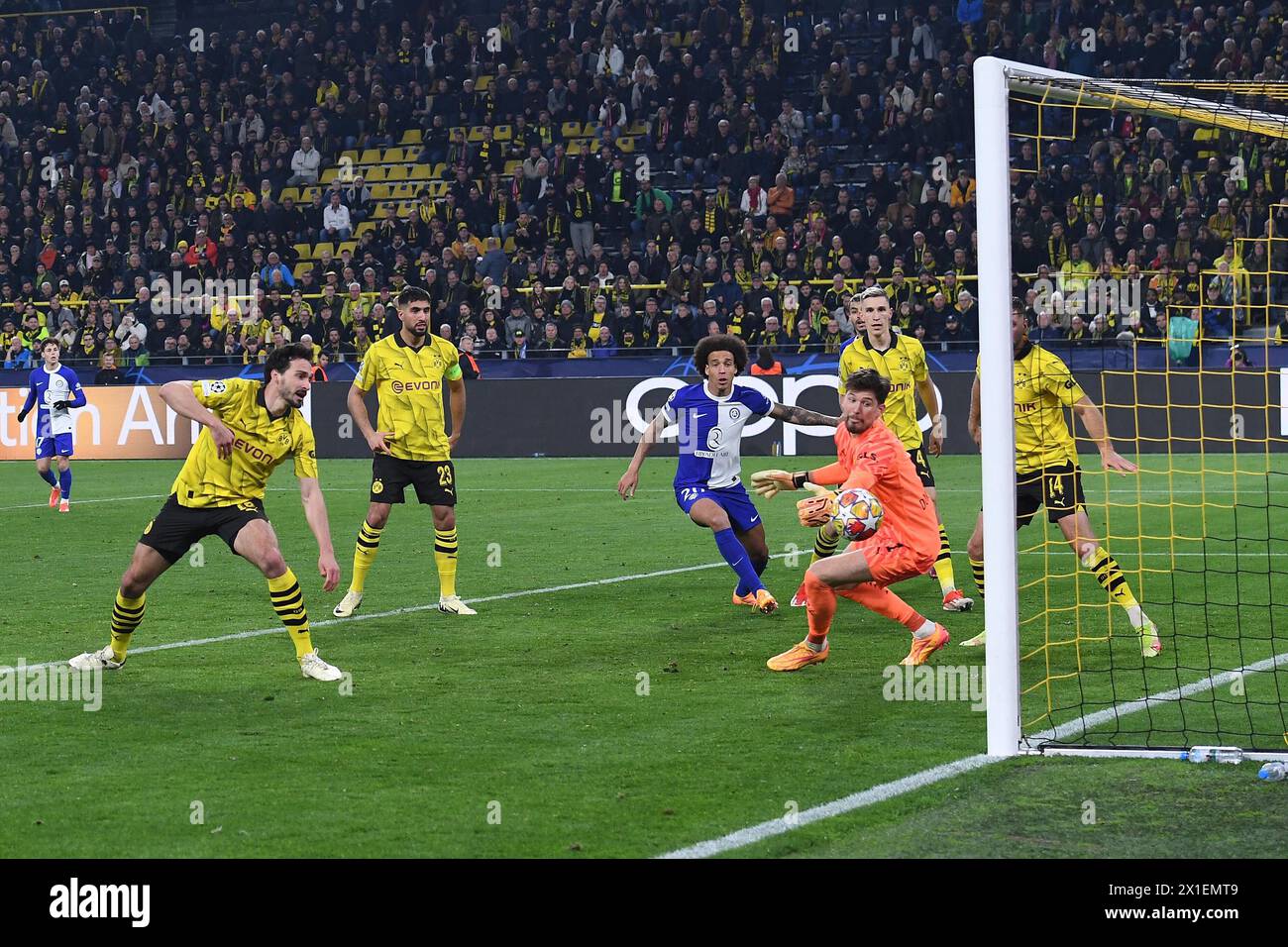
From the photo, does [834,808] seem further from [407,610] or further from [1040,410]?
[407,610]

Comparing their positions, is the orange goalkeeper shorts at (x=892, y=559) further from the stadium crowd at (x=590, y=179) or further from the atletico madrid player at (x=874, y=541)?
the stadium crowd at (x=590, y=179)

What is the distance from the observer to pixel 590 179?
104 ft

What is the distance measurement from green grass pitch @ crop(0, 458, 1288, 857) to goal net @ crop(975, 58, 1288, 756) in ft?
0.29

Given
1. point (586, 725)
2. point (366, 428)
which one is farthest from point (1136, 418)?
point (586, 725)

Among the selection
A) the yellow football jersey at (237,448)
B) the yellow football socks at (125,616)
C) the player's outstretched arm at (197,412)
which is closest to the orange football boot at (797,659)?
the yellow football jersey at (237,448)

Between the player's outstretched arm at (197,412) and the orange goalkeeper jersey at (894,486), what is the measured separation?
10.00 ft

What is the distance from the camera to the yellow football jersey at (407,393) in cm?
1136

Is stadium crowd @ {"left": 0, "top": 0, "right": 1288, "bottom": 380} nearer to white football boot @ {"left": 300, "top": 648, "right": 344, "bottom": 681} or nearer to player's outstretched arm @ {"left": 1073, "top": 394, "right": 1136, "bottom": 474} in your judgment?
player's outstretched arm @ {"left": 1073, "top": 394, "right": 1136, "bottom": 474}

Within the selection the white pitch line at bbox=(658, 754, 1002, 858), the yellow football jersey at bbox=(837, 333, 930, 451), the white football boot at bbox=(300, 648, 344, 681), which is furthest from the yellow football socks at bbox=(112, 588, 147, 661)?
the yellow football jersey at bbox=(837, 333, 930, 451)

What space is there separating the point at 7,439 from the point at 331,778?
2455 cm

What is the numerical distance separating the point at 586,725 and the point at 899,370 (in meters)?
4.57
